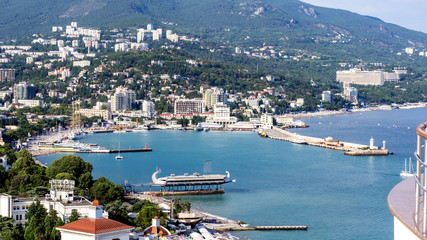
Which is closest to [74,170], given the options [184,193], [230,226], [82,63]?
[184,193]

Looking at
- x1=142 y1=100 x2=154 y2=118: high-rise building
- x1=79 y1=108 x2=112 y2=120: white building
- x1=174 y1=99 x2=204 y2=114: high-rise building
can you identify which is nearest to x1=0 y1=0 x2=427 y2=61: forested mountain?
x1=174 y1=99 x2=204 y2=114: high-rise building

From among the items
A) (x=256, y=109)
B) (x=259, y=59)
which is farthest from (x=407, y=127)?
(x=259, y=59)

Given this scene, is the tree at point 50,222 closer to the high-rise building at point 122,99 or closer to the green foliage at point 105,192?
the green foliage at point 105,192

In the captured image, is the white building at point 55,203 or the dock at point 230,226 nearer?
the white building at point 55,203

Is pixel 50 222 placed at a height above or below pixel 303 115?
below

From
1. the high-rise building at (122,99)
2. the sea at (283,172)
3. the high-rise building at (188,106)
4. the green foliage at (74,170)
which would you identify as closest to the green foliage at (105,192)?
the green foliage at (74,170)

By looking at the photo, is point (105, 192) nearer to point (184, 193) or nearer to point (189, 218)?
point (189, 218)
